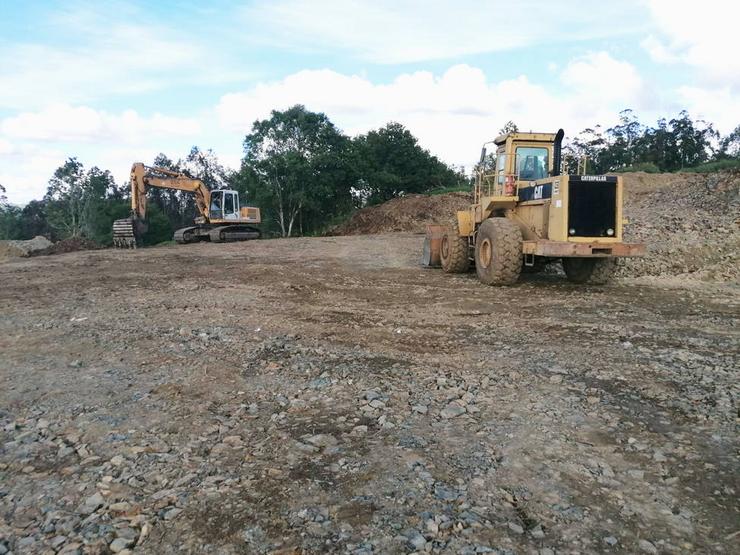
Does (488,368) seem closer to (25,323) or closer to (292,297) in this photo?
(292,297)

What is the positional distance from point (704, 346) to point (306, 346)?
14.5ft

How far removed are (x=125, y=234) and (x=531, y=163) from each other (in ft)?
62.3

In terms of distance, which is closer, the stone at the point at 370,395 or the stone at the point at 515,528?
the stone at the point at 515,528

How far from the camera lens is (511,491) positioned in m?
3.12

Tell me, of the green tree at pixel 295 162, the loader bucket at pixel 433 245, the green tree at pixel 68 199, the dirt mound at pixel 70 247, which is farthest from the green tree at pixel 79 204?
the loader bucket at pixel 433 245

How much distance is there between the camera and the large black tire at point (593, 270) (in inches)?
414

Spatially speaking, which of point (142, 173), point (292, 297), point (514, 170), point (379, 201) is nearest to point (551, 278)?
point (514, 170)

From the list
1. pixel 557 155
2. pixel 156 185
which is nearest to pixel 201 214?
pixel 156 185

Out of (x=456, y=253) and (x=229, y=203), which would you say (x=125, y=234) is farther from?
(x=456, y=253)

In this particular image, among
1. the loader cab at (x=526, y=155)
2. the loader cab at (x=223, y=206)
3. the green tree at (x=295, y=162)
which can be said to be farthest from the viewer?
the green tree at (x=295, y=162)

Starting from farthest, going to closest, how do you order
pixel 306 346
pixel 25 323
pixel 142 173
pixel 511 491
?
pixel 142 173 < pixel 25 323 < pixel 306 346 < pixel 511 491

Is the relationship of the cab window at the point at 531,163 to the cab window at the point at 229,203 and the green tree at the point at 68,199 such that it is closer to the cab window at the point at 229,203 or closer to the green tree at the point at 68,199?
the cab window at the point at 229,203

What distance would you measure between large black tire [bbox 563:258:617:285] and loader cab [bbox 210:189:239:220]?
62.7 feet

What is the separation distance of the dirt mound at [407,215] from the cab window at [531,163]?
1619cm
